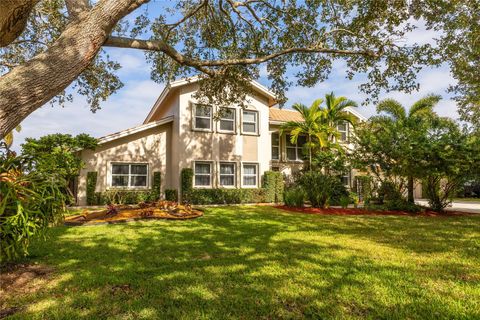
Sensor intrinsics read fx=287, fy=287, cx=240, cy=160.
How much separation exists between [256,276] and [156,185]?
15.9 metres

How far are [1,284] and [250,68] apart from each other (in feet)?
32.6

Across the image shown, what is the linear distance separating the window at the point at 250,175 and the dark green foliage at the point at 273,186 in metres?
0.73

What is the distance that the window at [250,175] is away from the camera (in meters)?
20.9

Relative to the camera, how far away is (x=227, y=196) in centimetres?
1948

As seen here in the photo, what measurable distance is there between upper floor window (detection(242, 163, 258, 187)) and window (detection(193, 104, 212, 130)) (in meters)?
3.97

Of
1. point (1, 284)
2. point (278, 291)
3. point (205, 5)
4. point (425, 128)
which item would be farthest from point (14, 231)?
point (425, 128)

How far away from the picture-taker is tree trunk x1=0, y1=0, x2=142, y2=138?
326cm

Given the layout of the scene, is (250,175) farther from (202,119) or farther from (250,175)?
(202,119)

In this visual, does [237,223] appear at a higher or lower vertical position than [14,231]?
lower

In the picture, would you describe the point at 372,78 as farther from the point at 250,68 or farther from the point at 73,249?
the point at 73,249

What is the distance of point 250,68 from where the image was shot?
11.5 m

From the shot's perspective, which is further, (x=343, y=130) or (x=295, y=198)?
(x=343, y=130)

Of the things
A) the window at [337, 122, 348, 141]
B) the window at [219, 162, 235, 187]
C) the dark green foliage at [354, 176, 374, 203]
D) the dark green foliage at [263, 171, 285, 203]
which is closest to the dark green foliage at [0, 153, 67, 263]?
the window at [219, 162, 235, 187]

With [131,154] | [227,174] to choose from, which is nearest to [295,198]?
[227,174]
